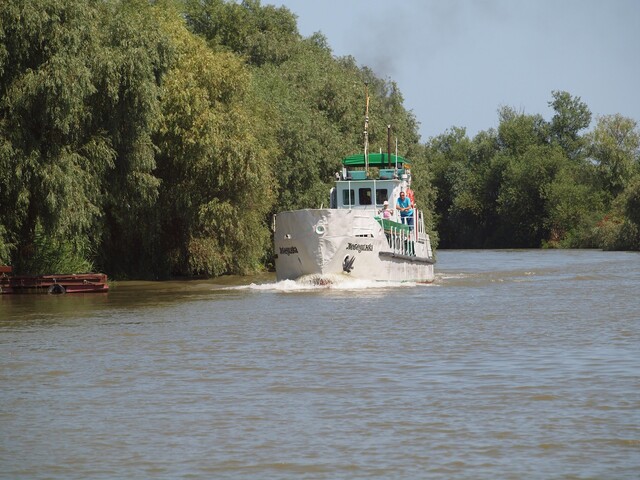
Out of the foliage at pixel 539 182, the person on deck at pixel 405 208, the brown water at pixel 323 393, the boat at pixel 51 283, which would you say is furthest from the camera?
the foliage at pixel 539 182

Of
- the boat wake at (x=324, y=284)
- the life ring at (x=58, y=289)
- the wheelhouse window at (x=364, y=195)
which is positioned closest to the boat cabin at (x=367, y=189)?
the wheelhouse window at (x=364, y=195)

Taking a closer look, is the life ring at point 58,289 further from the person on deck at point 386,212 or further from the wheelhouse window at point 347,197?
the wheelhouse window at point 347,197

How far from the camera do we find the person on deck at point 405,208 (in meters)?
40.1

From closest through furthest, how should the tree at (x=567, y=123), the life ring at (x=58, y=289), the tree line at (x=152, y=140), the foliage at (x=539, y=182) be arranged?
1. the tree line at (x=152, y=140)
2. the life ring at (x=58, y=289)
3. the foliage at (x=539, y=182)
4. the tree at (x=567, y=123)

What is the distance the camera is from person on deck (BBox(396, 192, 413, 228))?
132ft

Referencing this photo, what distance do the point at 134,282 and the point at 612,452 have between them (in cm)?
3262

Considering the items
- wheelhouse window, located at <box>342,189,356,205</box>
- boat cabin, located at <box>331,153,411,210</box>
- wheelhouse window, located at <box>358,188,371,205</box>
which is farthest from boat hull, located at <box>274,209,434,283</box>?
wheelhouse window, located at <box>342,189,356,205</box>

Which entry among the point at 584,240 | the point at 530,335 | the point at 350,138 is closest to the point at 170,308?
the point at 530,335

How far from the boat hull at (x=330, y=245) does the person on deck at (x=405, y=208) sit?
360 cm

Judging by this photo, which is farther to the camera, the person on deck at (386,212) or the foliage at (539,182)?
the foliage at (539,182)

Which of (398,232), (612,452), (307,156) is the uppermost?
(307,156)

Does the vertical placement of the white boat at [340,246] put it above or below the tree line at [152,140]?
below

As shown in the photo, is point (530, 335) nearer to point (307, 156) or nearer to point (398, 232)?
point (398, 232)

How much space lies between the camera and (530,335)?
2086 centimetres
